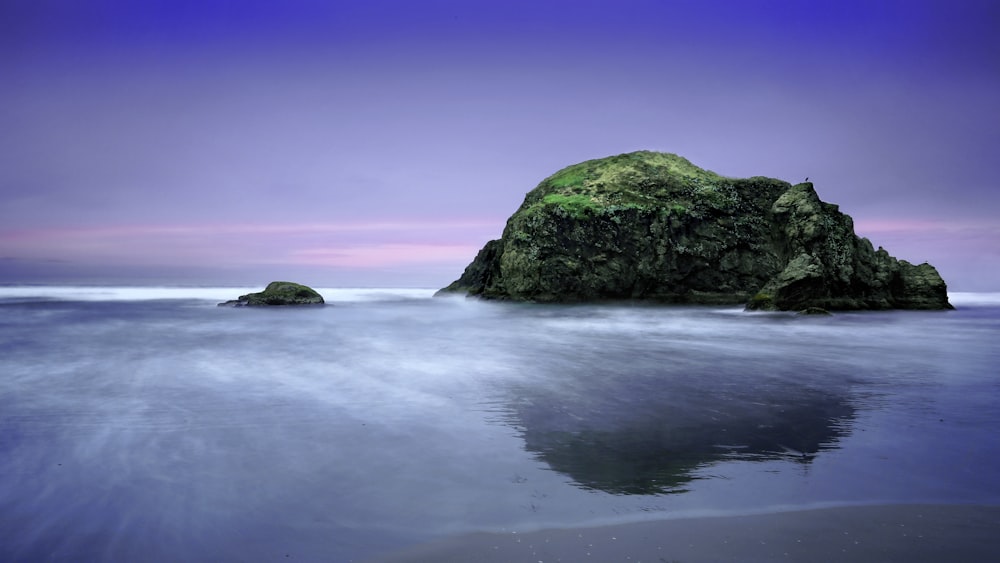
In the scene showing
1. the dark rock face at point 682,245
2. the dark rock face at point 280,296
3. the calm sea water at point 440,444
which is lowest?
the calm sea water at point 440,444

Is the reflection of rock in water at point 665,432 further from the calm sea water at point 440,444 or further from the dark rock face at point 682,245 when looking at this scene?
the dark rock face at point 682,245

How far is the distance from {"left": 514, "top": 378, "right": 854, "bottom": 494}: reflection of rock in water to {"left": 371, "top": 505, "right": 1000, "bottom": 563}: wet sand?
2.90 ft

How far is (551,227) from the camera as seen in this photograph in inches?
1966

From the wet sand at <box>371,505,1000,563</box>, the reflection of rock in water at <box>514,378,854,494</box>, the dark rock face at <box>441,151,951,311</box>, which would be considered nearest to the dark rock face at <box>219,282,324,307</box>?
the dark rock face at <box>441,151,951,311</box>

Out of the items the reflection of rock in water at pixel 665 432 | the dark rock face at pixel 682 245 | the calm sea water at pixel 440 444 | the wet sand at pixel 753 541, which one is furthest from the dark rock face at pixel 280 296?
the wet sand at pixel 753 541

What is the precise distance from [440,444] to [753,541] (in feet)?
12.8

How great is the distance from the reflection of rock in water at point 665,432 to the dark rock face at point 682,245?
39.4 m

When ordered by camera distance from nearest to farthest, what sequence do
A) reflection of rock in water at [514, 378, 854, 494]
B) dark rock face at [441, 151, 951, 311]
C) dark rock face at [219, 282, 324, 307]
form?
reflection of rock in water at [514, 378, 854, 494], dark rock face at [219, 282, 324, 307], dark rock face at [441, 151, 951, 311]

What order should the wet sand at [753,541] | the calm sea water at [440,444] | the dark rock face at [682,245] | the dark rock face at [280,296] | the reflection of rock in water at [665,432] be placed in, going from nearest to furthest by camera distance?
the wet sand at [753,541]
the calm sea water at [440,444]
the reflection of rock in water at [665,432]
the dark rock face at [280,296]
the dark rock face at [682,245]

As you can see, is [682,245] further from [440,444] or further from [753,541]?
[753,541]

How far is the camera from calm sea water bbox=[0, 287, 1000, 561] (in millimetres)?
4566

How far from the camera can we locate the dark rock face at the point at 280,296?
3950 centimetres

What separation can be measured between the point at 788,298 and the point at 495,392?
3132 centimetres

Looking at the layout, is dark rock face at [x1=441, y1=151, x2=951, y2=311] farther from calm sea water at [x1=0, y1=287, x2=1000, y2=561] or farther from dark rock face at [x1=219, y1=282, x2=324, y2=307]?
calm sea water at [x1=0, y1=287, x2=1000, y2=561]
